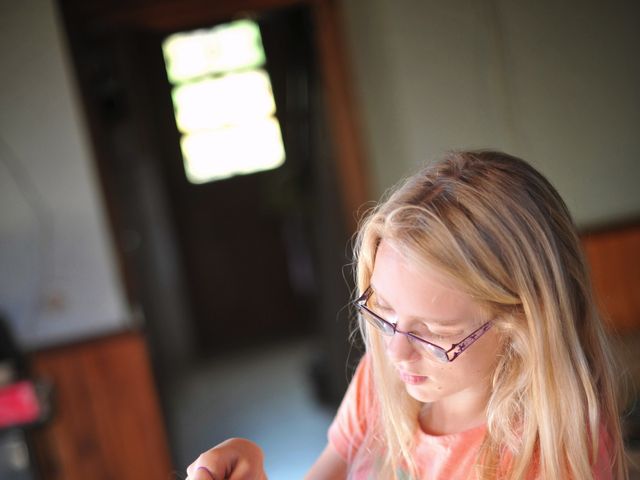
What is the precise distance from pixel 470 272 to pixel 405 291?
0.08 meters

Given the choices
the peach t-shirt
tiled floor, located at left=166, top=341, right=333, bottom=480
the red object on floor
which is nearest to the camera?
the peach t-shirt

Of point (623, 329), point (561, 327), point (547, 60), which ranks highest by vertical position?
point (547, 60)

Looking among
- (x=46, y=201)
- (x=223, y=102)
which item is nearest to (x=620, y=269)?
(x=46, y=201)

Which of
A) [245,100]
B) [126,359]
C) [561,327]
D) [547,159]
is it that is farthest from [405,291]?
[245,100]

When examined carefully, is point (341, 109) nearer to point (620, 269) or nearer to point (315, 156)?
point (315, 156)

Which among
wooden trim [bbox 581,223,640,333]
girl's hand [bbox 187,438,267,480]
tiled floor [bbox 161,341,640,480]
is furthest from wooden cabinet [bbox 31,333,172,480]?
girl's hand [bbox 187,438,267,480]

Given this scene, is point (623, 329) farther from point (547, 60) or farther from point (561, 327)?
point (561, 327)

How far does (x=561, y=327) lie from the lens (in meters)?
0.89

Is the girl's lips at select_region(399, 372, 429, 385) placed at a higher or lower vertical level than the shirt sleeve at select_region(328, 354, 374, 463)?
higher

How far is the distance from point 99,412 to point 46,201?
873 millimetres

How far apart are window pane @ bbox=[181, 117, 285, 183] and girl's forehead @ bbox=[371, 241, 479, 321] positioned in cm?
438

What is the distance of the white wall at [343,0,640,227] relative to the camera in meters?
3.12

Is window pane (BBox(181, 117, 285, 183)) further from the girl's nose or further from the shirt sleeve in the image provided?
the girl's nose

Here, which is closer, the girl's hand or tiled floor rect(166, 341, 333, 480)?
Result: the girl's hand
